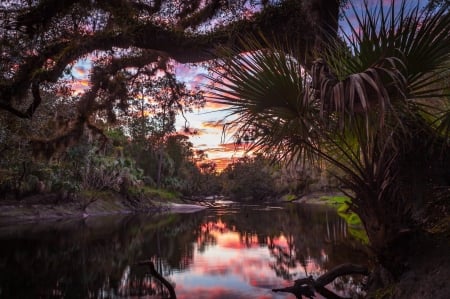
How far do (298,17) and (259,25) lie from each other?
71cm

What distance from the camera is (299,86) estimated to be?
15.9 ft

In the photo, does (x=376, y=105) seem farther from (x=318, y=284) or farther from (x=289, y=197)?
(x=289, y=197)

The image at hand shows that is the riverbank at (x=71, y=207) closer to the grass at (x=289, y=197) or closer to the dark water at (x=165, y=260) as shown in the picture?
the dark water at (x=165, y=260)

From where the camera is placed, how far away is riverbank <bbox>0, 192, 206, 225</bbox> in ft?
96.2

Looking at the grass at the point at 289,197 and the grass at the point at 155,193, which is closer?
the grass at the point at 155,193

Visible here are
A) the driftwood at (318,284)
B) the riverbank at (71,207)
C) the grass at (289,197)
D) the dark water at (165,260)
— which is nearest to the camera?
the driftwood at (318,284)

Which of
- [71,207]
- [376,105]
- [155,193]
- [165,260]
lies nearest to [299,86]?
[376,105]

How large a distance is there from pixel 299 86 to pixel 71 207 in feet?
112

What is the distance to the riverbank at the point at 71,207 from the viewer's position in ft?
96.2

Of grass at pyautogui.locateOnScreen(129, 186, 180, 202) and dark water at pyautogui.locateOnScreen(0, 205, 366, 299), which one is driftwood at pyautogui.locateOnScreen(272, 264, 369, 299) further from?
grass at pyautogui.locateOnScreen(129, 186, 180, 202)

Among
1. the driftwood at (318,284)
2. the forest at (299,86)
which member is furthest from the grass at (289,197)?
the driftwood at (318,284)

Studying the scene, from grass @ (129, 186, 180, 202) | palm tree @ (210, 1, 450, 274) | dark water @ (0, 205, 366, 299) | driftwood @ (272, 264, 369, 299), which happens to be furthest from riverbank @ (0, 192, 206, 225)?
palm tree @ (210, 1, 450, 274)

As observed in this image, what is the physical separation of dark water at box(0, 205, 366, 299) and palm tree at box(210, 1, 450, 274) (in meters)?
4.36

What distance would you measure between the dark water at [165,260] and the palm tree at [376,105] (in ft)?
14.3
